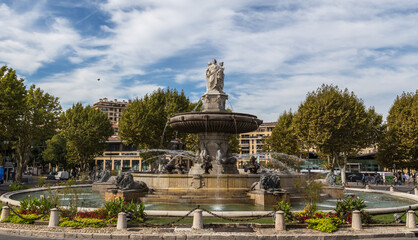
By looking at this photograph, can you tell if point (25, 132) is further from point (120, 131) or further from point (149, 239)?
point (149, 239)

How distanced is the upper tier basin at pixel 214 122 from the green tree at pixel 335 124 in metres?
19.1

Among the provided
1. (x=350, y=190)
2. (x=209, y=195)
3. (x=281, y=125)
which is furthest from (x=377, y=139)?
(x=209, y=195)

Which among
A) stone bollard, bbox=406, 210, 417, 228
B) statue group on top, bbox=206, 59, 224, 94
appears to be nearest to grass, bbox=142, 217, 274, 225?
stone bollard, bbox=406, 210, 417, 228

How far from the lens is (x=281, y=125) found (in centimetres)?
5278

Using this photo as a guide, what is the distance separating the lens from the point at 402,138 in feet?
133

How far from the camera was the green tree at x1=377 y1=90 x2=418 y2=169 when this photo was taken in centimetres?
3988

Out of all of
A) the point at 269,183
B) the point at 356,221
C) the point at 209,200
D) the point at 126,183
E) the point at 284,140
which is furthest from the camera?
the point at 284,140

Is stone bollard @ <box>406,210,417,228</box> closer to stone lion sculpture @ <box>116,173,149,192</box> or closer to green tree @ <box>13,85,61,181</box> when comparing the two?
stone lion sculpture @ <box>116,173,149,192</box>

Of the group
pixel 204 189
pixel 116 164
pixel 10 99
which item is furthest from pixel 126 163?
pixel 204 189

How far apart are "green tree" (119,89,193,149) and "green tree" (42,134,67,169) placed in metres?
27.8

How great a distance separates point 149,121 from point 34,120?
12.6 m

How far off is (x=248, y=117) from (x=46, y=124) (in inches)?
962

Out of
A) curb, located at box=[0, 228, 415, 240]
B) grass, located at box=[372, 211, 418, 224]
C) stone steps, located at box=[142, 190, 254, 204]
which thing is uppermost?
stone steps, located at box=[142, 190, 254, 204]

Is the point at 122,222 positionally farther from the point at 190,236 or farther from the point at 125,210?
the point at 190,236
